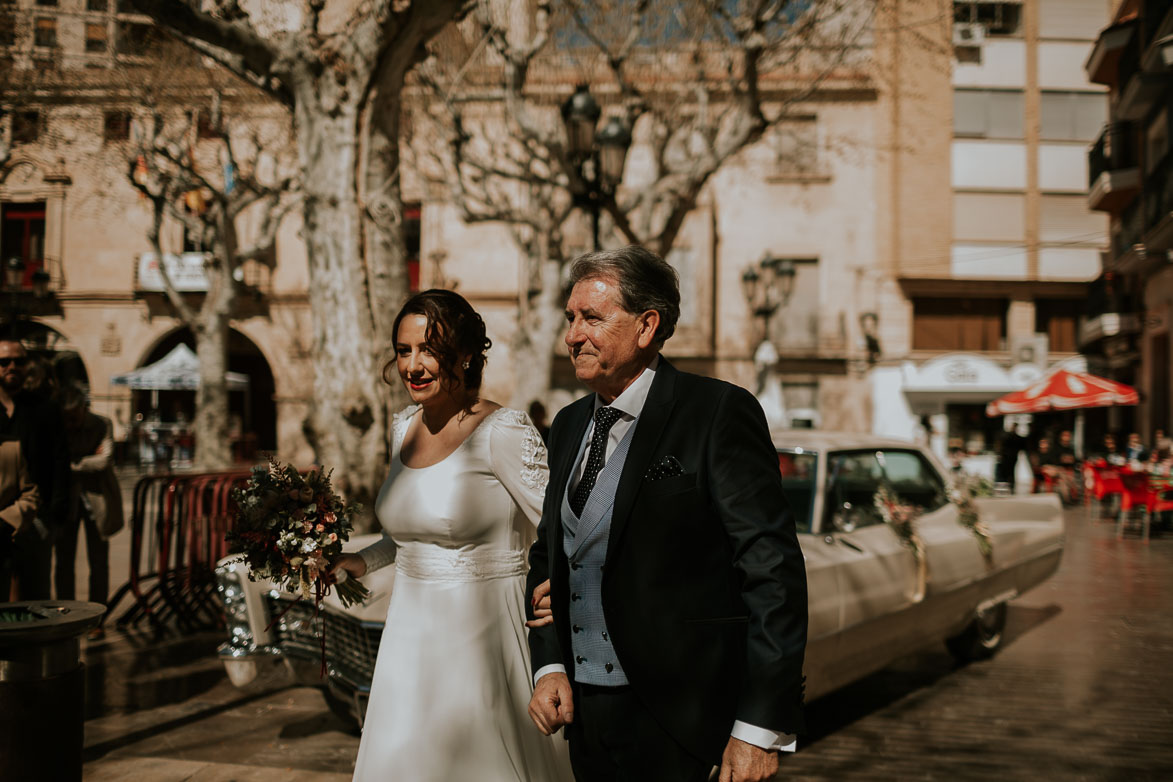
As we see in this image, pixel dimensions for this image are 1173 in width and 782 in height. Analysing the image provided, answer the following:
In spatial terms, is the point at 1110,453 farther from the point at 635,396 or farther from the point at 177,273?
the point at 177,273

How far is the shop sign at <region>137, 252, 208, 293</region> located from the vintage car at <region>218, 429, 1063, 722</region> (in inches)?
1095

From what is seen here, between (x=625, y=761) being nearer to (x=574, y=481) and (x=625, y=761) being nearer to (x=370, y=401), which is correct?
(x=574, y=481)

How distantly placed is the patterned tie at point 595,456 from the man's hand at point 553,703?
0.41 m

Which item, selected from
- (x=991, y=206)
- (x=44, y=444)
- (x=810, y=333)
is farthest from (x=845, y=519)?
(x=991, y=206)

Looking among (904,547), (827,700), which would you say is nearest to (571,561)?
(904,547)

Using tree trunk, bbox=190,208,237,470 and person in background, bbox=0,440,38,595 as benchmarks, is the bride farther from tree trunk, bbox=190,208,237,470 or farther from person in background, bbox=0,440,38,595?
tree trunk, bbox=190,208,237,470

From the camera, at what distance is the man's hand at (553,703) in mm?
2492

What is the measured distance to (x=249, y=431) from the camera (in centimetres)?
3278

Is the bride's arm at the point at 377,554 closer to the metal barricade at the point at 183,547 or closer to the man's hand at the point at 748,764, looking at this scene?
the man's hand at the point at 748,764

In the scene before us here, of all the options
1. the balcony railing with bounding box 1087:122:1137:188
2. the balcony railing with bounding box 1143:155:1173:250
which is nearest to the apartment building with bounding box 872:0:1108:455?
the balcony railing with bounding box 1087:122:1137:188

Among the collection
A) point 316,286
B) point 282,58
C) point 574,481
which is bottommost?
point 574,481

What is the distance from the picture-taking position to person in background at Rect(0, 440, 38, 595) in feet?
18.5

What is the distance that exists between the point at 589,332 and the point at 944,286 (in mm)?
30078

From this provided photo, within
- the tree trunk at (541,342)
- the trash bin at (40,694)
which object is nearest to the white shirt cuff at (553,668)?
the trash bin at (40,694)
